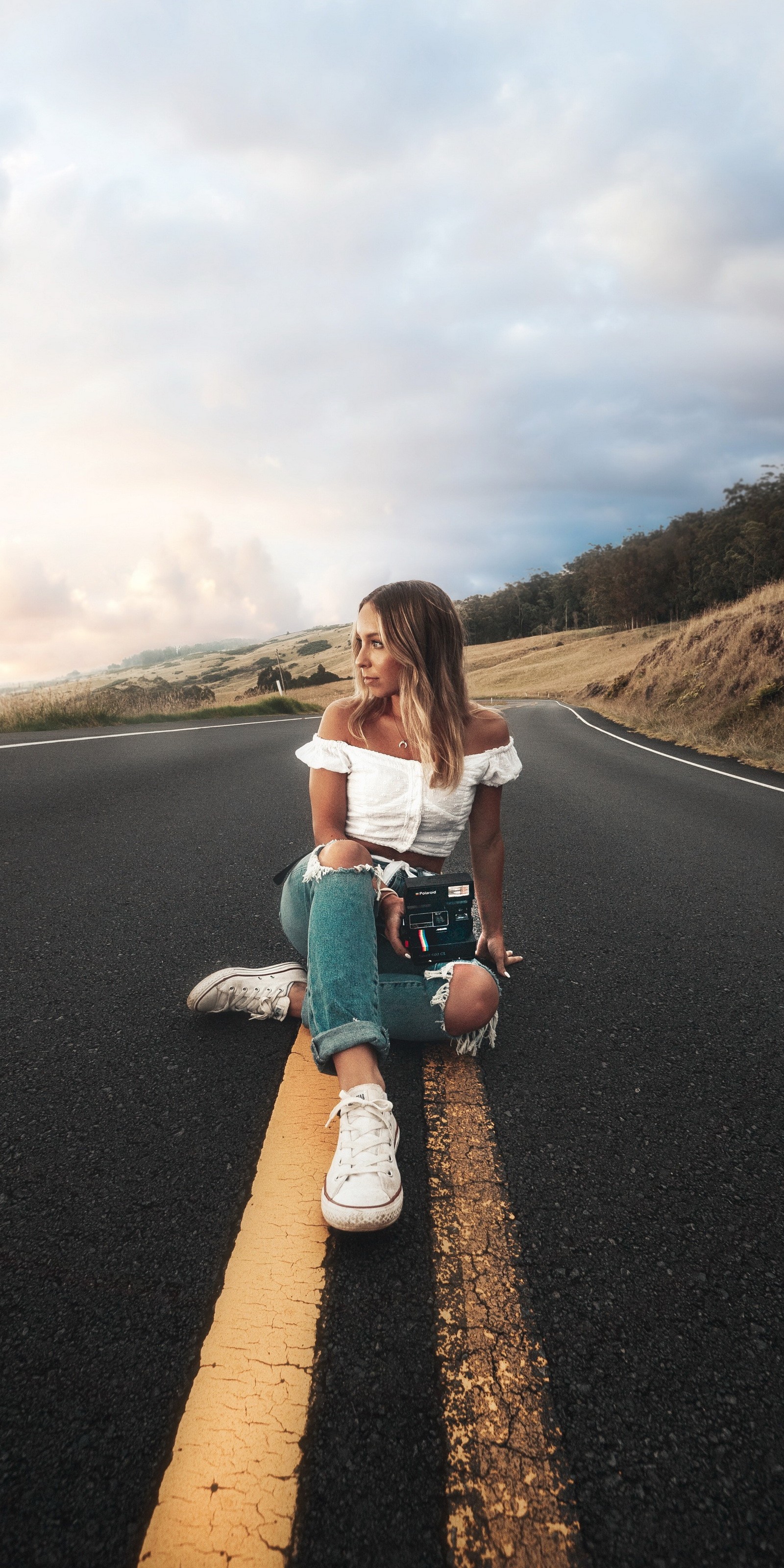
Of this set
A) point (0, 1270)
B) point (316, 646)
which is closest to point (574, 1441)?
point (0, 1270)

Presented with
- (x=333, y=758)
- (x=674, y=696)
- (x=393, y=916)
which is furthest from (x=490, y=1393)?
(x=674, y=696)

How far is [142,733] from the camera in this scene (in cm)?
1261

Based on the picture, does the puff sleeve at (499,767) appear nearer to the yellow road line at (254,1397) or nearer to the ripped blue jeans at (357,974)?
the ripped blue jeans at (357,974)

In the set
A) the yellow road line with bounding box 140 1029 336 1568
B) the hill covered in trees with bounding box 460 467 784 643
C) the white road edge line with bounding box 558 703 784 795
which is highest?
the hill covered in trees with bounding box 460 467 784 643

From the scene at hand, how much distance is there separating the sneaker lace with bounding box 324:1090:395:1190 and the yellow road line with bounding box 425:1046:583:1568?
0.48ft

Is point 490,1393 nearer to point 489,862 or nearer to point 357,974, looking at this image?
point 357,974

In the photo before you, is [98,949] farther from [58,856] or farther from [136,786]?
[136,786]

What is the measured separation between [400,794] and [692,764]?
32.7 feet

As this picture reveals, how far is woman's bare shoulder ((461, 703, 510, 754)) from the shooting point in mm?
2541

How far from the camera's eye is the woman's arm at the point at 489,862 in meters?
2.60

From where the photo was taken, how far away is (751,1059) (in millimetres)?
2322

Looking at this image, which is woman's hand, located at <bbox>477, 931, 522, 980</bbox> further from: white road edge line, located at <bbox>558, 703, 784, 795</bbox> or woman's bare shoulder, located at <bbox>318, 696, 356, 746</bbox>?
white road edge line, located at <bbox>558, 703, 784, 795</bbox>

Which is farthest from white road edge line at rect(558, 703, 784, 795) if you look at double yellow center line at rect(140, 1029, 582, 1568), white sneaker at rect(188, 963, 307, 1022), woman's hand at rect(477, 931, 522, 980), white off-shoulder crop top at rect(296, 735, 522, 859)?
double yellow center line at rect(140, 1029, 582, 1568)

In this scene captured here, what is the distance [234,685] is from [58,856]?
65721 millimetres
